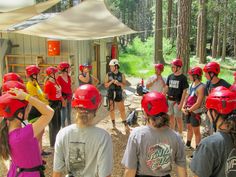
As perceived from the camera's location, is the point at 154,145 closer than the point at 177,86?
Yes

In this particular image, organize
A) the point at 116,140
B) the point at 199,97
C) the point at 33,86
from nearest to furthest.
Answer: the point at 33,86 → the point at 199,97 → the point at 116,140

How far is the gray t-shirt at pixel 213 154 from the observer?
1916mm

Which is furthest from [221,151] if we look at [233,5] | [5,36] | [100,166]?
[233,5]

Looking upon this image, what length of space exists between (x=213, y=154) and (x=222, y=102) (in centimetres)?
37

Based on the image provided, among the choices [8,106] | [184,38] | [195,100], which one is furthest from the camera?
[184,38]

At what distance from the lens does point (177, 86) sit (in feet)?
17.7

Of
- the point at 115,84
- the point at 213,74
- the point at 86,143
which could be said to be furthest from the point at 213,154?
the point at 115,84

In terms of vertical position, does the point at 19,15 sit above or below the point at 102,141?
above

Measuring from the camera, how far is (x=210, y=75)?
4.41 meters

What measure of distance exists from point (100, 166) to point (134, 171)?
12.9 inches

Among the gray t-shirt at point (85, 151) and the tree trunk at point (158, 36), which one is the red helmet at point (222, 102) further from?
the tree trunk at point (158, 36)

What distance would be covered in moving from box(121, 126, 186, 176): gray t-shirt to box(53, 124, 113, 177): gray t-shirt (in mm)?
220

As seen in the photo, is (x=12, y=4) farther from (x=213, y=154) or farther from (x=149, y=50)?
(x=149, y=50)

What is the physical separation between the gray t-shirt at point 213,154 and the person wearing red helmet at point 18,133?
1.21 meters
